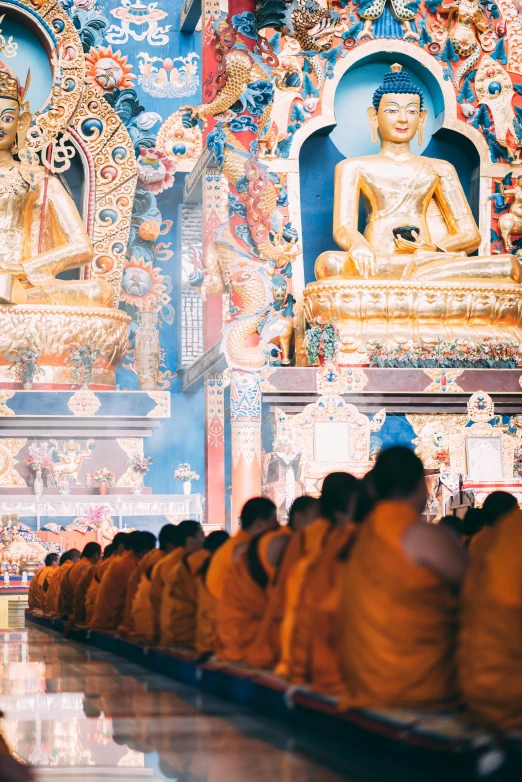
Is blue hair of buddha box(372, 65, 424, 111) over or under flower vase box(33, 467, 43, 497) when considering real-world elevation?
over

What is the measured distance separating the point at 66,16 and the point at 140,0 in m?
1.08

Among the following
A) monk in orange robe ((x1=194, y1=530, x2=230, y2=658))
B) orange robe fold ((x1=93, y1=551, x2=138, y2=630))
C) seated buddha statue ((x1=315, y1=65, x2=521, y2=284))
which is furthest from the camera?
seated buddha statue ((x1=315, y1=65, x2=521, y2=284))

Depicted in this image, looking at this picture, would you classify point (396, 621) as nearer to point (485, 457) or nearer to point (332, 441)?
point (332, 441)

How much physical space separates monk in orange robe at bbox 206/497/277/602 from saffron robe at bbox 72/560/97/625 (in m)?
2.91

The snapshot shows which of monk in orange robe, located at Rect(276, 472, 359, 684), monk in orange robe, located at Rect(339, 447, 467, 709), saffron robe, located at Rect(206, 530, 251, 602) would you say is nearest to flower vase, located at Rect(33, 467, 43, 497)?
saffron robe, located at Rect(206, 530, 251, 602)

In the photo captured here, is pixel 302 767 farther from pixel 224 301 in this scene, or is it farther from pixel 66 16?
pixel 66 16

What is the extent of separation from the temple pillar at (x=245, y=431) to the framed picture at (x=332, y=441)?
61 cm

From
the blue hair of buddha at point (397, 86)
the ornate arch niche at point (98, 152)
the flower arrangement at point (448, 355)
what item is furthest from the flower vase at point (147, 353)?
the blue hair of buddha at point (397, 86)

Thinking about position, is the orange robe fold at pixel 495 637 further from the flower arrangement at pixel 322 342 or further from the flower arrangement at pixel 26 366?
the flower arrangement at pixel 26 366

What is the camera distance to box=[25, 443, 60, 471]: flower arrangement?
12547mm

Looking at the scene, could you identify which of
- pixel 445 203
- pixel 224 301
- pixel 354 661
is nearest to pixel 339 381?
pixel 224 301

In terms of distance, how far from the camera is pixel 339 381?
12.4 metres

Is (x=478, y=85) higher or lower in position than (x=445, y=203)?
higher

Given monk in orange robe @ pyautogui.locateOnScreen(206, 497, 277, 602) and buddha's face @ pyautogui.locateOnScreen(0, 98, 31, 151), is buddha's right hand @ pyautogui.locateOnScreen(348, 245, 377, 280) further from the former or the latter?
monk in orange robe @ pyautogui.locateOnScreen(206, 497, 277, 602)
